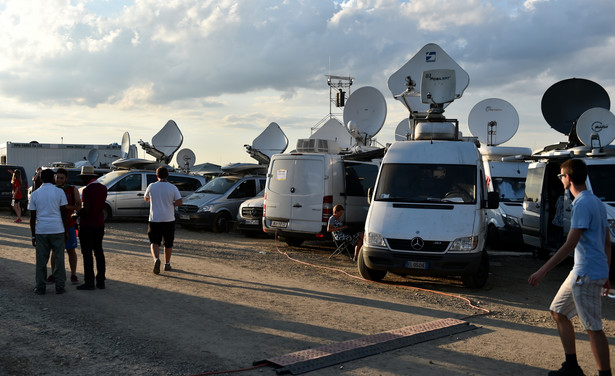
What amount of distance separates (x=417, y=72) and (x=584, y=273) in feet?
35.5

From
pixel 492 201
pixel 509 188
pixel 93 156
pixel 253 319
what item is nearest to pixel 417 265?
pixel 492 201

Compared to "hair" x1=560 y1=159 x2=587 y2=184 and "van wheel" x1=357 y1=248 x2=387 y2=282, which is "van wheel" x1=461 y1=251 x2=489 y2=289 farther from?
"hair" x1=560 y1=159 x2=587 y2=184

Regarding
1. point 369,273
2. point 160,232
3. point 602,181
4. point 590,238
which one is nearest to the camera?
point 590,238

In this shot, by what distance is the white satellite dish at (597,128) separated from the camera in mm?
11953

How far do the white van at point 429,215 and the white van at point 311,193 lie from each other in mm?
2947

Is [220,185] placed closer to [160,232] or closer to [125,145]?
[160,232]

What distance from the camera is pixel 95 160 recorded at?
30.8m

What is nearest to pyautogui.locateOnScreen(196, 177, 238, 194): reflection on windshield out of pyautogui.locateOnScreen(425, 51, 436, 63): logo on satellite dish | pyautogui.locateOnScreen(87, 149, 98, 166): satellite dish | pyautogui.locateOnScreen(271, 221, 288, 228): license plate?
pyautogui.locateOnScreen(271, 221, 288, 228): license plate

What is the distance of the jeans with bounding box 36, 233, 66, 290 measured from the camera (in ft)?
26.5

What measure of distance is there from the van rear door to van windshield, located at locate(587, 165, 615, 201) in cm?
537

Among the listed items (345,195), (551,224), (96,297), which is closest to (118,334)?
(96,297)

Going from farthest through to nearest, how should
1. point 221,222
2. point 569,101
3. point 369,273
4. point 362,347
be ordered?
point 221,222, point 569,101, point 369,273, point 362,347

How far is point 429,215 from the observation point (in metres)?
9.13

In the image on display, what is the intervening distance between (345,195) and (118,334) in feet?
25.6
